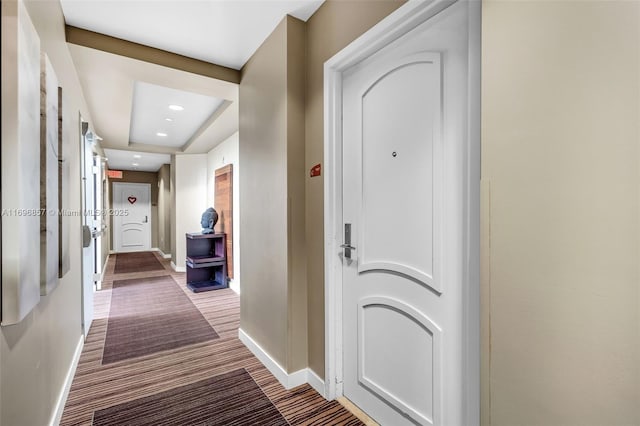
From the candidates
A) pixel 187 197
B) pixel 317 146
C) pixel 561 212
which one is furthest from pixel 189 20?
pixel 187 197

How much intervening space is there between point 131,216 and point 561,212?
10.3m

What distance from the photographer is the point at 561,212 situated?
0.90m

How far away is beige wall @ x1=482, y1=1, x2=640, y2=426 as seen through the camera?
793 mm

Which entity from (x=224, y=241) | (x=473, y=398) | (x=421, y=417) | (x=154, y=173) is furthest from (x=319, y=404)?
(x=154, y=173)

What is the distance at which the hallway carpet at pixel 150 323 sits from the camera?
2742 millimetres

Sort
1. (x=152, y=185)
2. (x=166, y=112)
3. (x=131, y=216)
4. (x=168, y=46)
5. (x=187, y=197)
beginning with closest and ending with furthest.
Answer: (x=168, y=46) < (x=166, y=112) < (x=187, y=197) < (x=131, y=216) < (x=152, y=185)

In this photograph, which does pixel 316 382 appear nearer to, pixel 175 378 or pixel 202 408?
pixel 202 408

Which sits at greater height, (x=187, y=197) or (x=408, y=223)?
(x=187, y=197)

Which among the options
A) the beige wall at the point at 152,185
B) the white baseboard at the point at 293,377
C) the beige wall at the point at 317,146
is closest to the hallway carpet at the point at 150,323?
the white baseboard at the point at 293,377

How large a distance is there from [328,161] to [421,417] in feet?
4.70

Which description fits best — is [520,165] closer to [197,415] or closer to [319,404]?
[319,404]

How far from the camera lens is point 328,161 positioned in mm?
1909

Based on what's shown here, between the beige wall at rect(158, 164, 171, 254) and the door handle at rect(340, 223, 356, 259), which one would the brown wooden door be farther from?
the beige wall at rect(158, 164, 171, 254)

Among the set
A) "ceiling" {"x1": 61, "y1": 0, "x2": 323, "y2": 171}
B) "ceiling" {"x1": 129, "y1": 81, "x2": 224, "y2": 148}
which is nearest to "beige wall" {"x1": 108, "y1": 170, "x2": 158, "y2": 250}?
"ceiling" {"x1": 129, "y1": 81, "x2": 224, "y2": 148}
